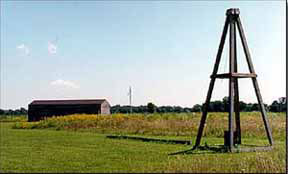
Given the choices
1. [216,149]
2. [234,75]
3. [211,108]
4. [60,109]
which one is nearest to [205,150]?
[216,149]

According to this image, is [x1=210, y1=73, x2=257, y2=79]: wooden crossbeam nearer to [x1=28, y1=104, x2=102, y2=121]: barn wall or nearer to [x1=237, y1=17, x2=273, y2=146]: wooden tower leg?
[x1=237, y1=17, x2=273, y2=146]: wooden tower leg

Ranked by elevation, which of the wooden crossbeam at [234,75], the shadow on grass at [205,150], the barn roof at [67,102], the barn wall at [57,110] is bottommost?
the shadow on grass at [205,150]

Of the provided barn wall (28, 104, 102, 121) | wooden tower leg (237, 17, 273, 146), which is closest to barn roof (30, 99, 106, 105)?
barn wall (28, 104, 102, 121)

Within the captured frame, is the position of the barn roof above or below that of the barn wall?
above

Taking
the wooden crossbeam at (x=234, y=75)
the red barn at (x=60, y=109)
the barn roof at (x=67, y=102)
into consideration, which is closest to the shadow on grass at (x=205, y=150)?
the wooden crossbeam at (x=234, y=75)

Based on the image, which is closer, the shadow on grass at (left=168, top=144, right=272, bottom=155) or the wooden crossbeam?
the shadow on grass at (left=168, top=144, right=272, bottom=155)

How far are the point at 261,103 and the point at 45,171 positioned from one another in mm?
6975

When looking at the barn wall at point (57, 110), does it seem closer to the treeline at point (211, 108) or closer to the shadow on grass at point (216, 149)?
the treeline at point (211, 108)

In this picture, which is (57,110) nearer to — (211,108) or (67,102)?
(67,102)

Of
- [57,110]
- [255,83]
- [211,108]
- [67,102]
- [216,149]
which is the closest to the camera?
[216,149]

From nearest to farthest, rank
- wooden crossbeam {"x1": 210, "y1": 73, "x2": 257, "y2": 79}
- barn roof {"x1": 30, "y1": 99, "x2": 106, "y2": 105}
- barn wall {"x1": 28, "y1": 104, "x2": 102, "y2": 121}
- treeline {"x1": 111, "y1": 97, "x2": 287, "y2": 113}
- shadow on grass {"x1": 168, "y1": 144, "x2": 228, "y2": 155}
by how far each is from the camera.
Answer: shadow on grass {"x1": 168, "y1": 144, "x2": 228, "y2": 155} → wooden crossbeam {"x1": 210, "y1": 73, "x2": 257, "y2": 79} → treeline {"x1": 111, "y1": 97, "x2": 287, "y2": 113} → barn wall {"x1": 28, "y1": 104, "x2": 102, "y2": 121} → barn roof {"x1": 30, "y1": 99, "x2": 106, "y2": 105}

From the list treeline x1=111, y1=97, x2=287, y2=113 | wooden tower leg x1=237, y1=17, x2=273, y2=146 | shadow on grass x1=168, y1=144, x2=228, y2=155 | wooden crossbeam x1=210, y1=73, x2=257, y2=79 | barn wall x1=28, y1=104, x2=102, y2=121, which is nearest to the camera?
shadow on grass x1=168, y1=144, x2=228, y2=155

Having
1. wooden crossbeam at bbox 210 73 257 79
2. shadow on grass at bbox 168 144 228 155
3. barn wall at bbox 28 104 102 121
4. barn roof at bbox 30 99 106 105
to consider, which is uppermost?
barn roof at bbox 30 99 106 105

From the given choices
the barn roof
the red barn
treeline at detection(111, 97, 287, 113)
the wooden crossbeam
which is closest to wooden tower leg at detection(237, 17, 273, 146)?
the wooden crossbeam
